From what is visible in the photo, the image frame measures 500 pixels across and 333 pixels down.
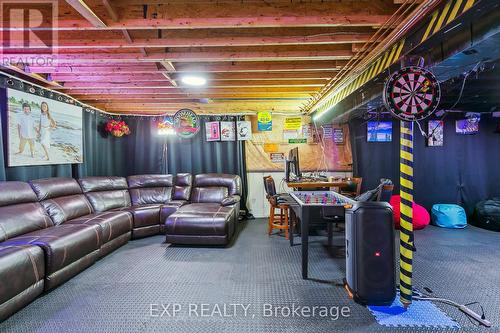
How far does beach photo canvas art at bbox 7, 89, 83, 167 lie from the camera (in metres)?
3.35

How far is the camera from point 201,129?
222 inches

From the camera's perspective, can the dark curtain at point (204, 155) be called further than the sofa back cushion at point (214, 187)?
Yes

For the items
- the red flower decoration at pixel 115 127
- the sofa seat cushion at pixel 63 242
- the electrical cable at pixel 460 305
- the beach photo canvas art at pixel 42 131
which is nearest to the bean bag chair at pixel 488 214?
the electrical cable at pixel 460 305

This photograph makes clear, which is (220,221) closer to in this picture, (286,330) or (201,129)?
(286,330)

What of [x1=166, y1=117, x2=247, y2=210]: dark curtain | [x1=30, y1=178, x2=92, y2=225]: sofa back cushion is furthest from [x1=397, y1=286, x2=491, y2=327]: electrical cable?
[x1=30, y1=178, x2=92, y2=225]: sofa back cushion

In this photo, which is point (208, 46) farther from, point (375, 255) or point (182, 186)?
point (182, 186)

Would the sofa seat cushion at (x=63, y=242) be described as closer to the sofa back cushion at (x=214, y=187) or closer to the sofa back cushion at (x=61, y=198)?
the sofa back cushion at (x=61, y=198)

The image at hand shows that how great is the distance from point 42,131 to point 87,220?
158 cm

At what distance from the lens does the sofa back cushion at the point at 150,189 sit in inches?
193

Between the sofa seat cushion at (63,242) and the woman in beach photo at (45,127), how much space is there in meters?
1.48

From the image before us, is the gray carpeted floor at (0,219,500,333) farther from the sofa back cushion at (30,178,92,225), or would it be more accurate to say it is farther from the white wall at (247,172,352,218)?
the white wall at (247,172,352,218)

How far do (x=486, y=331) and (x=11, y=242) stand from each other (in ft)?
13.8

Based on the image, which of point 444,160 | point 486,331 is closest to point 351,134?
point 444,160

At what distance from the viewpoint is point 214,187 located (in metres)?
5.11
